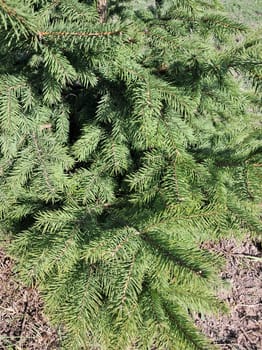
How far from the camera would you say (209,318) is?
2189mm

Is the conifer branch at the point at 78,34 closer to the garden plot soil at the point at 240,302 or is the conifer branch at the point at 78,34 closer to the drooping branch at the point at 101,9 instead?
the drooping branch at the point at 101,9

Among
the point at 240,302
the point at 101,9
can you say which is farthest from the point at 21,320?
→ the point at 101,9

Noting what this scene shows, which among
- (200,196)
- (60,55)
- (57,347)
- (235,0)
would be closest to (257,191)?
(200,196)

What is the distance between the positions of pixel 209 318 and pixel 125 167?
1.09 metres

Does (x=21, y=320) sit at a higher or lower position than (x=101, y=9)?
lower

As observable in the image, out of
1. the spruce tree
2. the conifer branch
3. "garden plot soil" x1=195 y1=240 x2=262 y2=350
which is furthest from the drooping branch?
"garden plot soil" x1=195 y1=240 x2=262 y2=350

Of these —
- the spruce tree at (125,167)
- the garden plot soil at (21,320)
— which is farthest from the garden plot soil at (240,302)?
the garden plot soil at (21,320)

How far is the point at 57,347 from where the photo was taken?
200cm

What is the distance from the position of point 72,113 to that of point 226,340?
1641 mm

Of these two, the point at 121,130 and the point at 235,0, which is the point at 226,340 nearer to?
the point at 121,130

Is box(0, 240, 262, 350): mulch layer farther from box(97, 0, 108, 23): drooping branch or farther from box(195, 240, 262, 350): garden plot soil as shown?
box(97, 0, 108, 23): drooping branch

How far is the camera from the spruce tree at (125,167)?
1.33 m

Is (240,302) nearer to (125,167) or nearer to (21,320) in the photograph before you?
(125,167)

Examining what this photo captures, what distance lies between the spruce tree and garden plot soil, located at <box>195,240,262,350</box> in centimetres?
64
